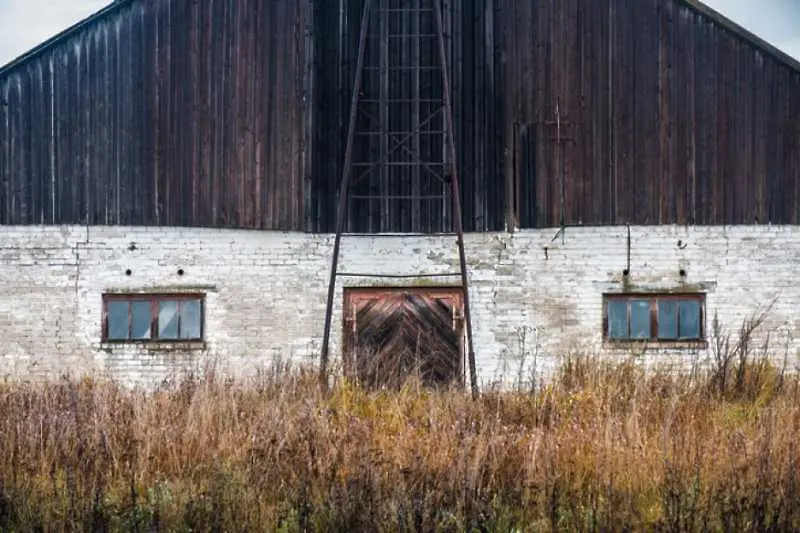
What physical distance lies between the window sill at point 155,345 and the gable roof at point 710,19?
3.89 m

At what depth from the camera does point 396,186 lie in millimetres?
14945

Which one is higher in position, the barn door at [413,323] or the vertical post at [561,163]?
the vertical post at [561,163]

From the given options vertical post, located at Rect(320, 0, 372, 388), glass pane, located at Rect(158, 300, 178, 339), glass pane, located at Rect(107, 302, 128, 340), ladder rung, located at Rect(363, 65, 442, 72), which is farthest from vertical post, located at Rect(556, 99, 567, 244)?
glass pane, located at Rect(107, 302, 128, 340)

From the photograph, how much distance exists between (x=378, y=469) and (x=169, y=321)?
7380mm

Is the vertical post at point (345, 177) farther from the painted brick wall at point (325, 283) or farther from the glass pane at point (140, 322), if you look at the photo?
the glass pane at point (140, 322)

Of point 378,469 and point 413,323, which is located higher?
point 413,323

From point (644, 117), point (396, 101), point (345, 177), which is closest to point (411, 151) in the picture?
point (396, 101)

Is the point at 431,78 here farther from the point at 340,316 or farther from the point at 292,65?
the point at 340,316

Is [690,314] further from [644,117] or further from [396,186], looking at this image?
[396,186]

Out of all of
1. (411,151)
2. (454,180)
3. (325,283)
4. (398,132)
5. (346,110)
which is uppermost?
(346,110)

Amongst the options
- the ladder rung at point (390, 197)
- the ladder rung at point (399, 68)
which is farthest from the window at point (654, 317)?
the ladder rung at point (399, 68)

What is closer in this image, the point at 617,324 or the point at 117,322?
the point at 617,324

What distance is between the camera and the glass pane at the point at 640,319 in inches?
586

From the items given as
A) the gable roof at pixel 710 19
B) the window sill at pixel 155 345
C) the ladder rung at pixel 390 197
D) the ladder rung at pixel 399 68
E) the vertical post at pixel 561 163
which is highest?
the gable roof at pixel 710 19
